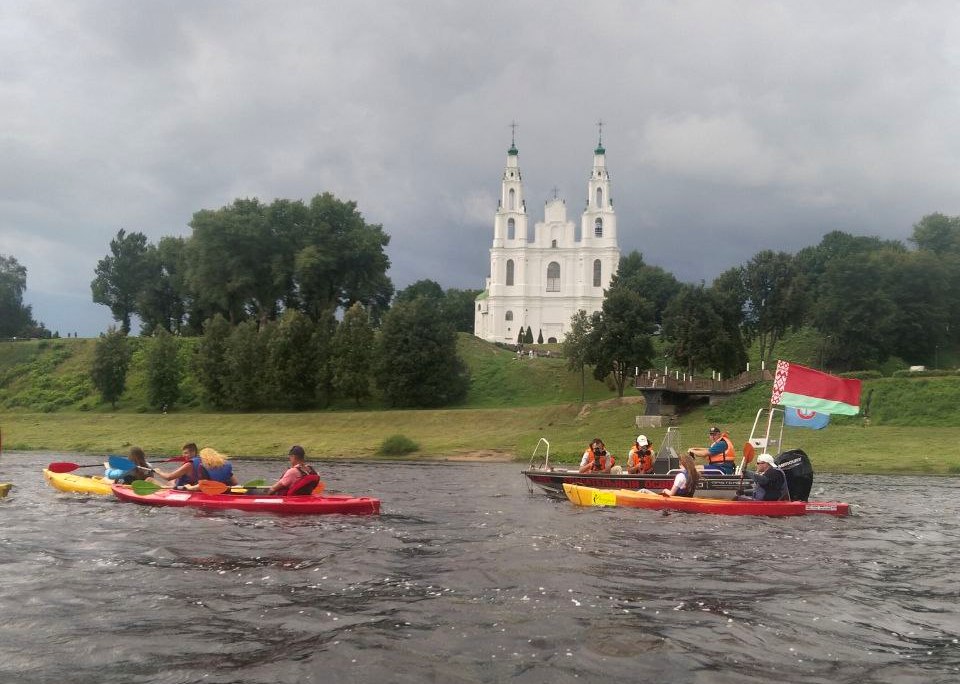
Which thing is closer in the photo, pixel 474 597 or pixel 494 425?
pixel 474 597

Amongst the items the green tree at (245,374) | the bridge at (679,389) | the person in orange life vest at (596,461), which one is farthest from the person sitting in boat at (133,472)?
the green tree at (245,374)

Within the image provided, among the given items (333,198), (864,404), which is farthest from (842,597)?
(333,198)

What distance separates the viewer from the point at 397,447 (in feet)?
166

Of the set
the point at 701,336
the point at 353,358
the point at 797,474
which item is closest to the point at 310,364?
the point at 353,358

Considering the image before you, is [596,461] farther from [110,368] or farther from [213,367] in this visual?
[110,368]

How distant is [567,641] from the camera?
445 inches

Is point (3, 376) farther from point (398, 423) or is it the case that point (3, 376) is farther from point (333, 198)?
point (398, 423)

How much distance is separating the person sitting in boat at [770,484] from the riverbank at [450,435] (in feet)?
57.9

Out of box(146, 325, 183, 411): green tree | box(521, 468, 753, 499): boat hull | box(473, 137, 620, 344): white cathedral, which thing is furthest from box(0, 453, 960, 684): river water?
box(473, 137, 620, 344): white cathedral

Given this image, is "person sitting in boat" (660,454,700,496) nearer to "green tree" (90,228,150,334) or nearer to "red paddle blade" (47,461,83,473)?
"red paddle blade" (47,461,83,473)

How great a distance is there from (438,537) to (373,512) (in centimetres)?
368

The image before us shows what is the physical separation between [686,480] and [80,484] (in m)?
18.0

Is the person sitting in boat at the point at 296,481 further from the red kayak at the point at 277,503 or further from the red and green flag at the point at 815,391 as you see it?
the red and green flag at the point at 815,391

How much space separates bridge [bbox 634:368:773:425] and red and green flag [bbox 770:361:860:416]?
30840 mm
